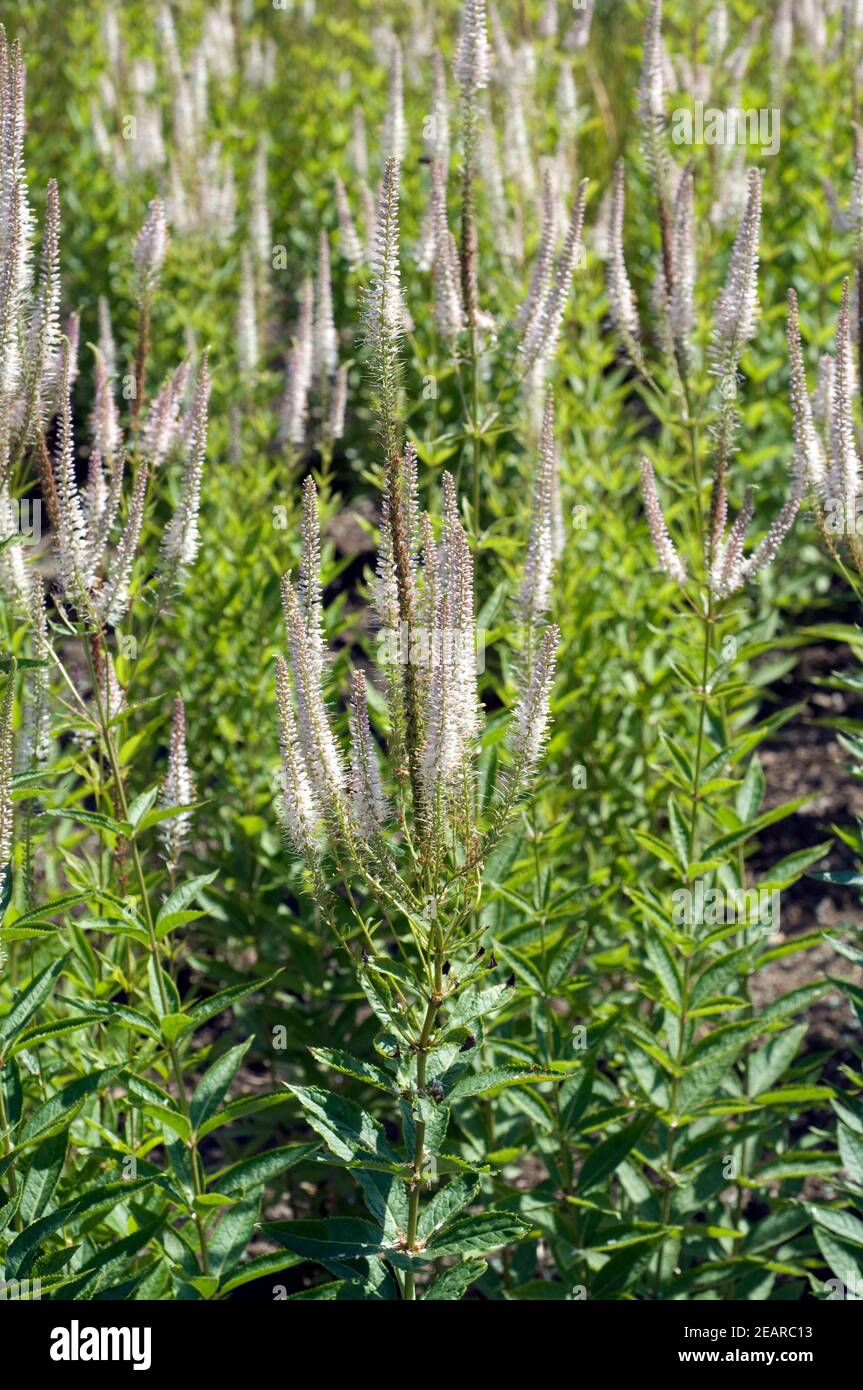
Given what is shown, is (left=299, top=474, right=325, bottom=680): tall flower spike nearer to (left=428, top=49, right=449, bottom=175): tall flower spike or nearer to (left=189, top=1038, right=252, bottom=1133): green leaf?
(left=189, top=1038, right=252, bottom=1133): green leaf

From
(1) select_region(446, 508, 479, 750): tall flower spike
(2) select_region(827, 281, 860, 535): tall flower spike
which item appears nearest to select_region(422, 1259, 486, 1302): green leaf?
(1) select_region(446, 508, 479, 750): tall flower spike

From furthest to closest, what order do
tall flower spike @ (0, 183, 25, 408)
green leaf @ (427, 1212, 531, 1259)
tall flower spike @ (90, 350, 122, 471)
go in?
1. tall flower spike @ (90, 350, 122, 471)
2. tall flower spike @ (0, 183, 25, 408)
3. green leaf @ (427, 1212, 531, 1259)

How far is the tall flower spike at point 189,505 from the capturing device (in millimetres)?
3205

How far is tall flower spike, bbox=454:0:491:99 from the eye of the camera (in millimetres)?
3510

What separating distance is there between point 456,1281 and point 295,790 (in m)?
0.90

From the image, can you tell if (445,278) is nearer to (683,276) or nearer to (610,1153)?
(683,276)

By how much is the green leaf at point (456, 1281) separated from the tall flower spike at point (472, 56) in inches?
101

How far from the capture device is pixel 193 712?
17.0 feet

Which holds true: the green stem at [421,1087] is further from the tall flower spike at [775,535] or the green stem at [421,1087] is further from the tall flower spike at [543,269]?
the tall flower spike at [543,269]

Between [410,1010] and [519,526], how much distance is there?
2.93 m

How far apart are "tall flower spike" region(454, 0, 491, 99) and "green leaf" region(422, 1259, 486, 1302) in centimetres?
256

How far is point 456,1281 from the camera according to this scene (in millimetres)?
2592

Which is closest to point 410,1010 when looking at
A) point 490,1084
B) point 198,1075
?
point 490,1084

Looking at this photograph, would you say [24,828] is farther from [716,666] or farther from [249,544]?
[249,544]
